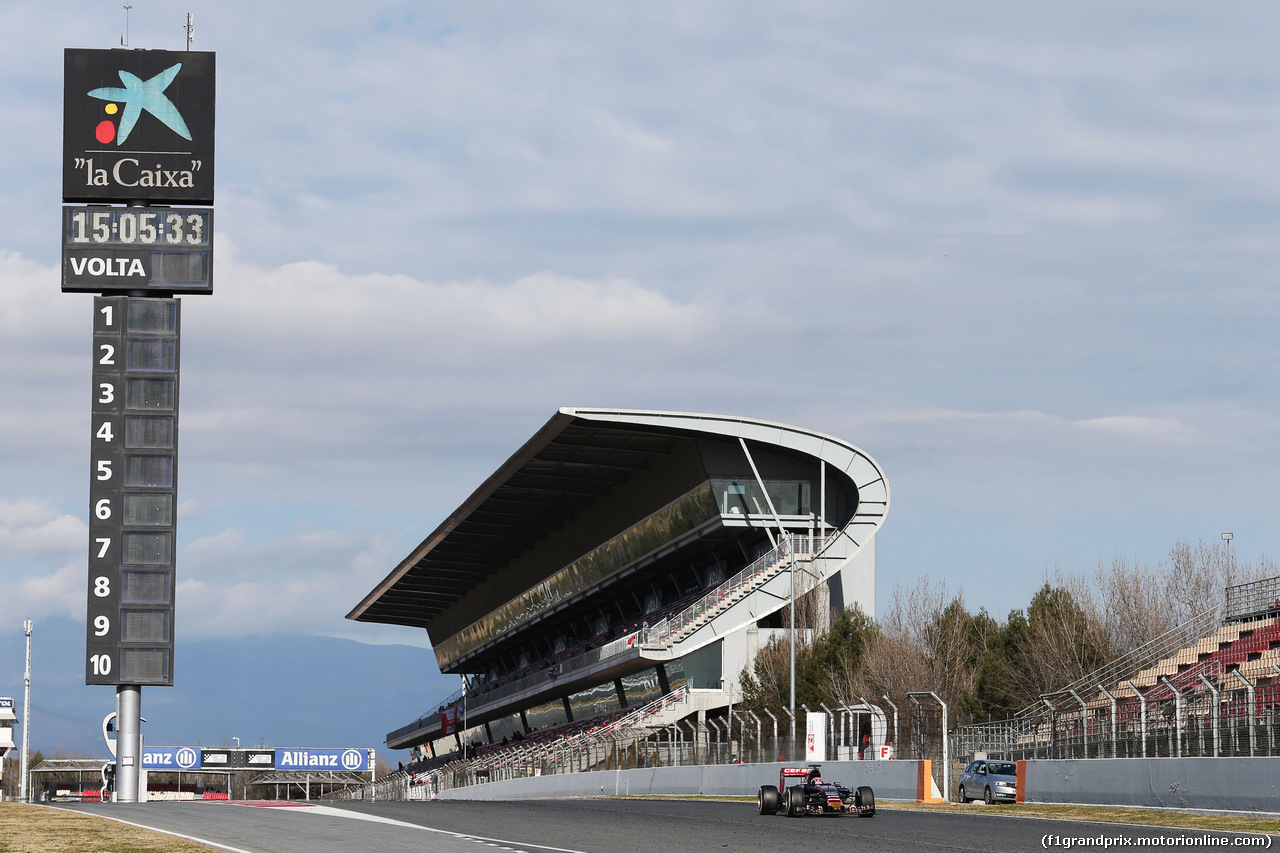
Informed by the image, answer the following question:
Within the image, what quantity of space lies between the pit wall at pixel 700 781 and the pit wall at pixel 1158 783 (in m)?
4.23

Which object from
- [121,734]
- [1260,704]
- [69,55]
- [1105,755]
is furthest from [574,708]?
[1260,704]

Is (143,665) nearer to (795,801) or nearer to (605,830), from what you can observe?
(795,801)

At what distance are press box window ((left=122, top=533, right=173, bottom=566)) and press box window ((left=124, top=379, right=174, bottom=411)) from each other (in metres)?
4.10

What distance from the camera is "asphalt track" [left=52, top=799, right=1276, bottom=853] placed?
910 inches

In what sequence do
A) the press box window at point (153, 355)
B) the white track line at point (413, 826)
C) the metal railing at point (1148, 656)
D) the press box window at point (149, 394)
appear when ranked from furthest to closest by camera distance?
the metal railing at point (1148, 656) → the press box window at point (153, 355) → the press box window at point (149, 394) → the white track line at point (413, 826)

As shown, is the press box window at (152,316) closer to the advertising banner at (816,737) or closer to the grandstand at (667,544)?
the grandstand at (667,544)

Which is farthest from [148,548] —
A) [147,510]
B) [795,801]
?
[795,801]

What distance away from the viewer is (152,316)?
167 ft

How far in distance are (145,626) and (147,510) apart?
3594 millimetres

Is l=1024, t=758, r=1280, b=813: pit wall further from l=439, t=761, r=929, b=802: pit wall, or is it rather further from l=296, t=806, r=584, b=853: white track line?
l=296, t=806, r=584, b=853: white track line

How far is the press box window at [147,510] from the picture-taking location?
49.5 metres

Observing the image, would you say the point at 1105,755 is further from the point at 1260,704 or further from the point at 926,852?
the point at 926,852

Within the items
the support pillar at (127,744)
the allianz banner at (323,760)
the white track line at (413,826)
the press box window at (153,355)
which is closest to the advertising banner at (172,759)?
the allianz banner at (323,760)

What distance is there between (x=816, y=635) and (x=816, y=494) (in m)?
6.82
